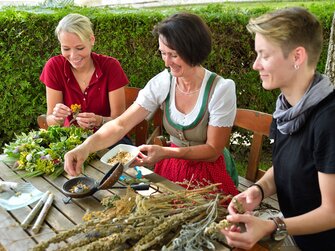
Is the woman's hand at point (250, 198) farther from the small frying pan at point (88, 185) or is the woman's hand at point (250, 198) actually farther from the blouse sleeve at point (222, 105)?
the blouse sleeve at point (222, 105)

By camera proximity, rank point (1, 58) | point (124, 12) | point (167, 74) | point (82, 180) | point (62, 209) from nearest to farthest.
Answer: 1. point (62, 209)
2. point (82, 180)
3. point (167, 74)
4. point (1, 58)
5. point (124, 12)

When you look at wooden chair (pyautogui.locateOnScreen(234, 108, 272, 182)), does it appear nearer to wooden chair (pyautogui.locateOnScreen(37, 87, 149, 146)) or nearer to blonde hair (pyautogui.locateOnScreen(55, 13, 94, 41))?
wooden chair (pyautogui.locateOnScreen(37, 87, 149, 146))

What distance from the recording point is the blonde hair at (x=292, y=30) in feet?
5.35

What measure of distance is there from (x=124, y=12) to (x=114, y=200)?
9.76ft

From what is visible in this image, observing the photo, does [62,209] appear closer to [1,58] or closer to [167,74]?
[167,74]

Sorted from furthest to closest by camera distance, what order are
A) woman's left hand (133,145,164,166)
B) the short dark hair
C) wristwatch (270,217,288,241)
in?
1. the short dark hair
2. woman's left hand (133,145,164,166)
3. wristwatch (270,217,288,241)

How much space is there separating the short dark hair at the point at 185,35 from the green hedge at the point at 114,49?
1.84 m

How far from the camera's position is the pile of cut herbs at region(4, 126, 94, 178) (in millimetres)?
2117

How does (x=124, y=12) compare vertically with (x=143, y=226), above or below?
above

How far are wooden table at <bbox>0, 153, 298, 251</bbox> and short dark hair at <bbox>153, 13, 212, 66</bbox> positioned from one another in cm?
72

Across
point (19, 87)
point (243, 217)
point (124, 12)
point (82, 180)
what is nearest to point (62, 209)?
point (82, 180)

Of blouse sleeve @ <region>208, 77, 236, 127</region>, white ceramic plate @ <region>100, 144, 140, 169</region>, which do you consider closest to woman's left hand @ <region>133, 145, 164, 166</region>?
white ceramic plate @ <region>100, 144, 140, 169</region>

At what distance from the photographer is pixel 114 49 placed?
4.23 meters

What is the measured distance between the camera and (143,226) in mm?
1440
